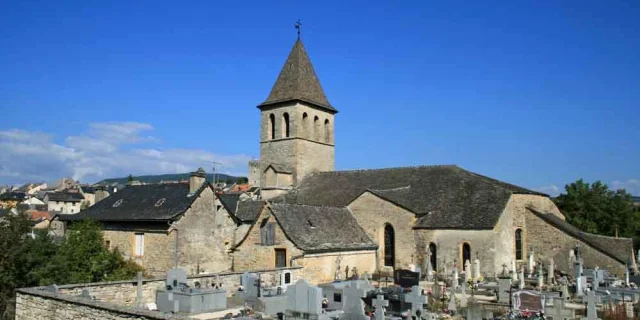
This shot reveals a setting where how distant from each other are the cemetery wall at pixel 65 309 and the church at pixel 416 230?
39.7ft

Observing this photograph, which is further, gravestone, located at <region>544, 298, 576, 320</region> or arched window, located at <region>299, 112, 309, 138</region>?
arched window, located at <region>299, 112, 309, 138</region>

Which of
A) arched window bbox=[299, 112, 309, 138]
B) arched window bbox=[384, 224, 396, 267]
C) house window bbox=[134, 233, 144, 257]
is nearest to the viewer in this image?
house window bbox=[134, 233, 144, 257]

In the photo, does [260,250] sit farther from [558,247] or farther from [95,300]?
[558,247]

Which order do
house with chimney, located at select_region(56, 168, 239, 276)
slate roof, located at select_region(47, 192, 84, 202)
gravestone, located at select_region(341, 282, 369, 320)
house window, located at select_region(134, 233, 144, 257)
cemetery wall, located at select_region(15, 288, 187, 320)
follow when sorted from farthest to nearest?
slate roof, located at select_region(47, 192, 84, 202) → house window, located at select_region(134, 233, 144, 257) → house with chimney, located at select_region(56, 168, 239, 276) → gravestone, located at select_region(341, 282, 369, 320) → cemetery wall, located at select_region(15, 288, 187, 320)

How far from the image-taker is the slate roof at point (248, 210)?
3309cm

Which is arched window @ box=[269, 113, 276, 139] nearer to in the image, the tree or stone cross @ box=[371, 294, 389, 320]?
the tree

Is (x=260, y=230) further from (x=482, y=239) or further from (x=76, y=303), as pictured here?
(x=76, y=303)

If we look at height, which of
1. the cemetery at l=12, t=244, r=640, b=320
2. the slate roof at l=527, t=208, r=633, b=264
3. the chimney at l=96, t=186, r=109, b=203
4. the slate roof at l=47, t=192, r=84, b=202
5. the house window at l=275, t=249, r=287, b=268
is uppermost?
the slate roof at l=47, t=192, r=84, b=202

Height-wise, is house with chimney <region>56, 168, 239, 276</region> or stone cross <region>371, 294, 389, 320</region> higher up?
house with chimney <region>56, 168, 239, 276</region>

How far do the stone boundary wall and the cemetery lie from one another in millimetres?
27

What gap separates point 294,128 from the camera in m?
38.2

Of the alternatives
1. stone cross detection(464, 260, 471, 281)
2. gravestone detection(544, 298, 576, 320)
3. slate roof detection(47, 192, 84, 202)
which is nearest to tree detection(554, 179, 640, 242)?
stone cross detection(464, 260, 471, 281)

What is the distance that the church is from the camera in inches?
1017

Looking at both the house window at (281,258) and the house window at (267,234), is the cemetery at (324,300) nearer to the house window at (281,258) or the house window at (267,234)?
the house window at (281,258)
